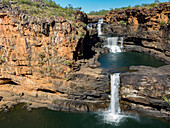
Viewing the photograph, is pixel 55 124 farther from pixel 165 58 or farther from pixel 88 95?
pixel 165 58

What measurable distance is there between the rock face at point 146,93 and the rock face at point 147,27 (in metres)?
14.5

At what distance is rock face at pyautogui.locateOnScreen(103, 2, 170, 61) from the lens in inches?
1102

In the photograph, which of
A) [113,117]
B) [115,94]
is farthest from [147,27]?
[113,117]

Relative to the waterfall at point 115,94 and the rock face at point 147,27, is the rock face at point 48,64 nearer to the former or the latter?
the waterfall at point 115,94

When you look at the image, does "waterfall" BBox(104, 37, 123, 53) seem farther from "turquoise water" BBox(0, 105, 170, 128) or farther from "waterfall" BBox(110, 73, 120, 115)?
"turquoise water" BBox(0, 105, 170, 128)

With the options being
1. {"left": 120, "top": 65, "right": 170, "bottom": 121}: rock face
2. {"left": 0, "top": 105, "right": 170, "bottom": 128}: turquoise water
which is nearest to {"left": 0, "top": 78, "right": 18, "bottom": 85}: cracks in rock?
{"left": 0, "top": 105, "right": 170, "bottom": 128}: turquoise water

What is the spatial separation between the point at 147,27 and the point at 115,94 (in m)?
22.9

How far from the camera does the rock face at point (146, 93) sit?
15.1m

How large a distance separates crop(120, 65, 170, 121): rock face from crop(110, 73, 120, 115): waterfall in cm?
53

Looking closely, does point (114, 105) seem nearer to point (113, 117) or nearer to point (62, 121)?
point (113, 117)

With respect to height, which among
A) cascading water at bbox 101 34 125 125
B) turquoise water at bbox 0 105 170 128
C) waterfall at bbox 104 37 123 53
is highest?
waterfall at bbox 104 37 123 53

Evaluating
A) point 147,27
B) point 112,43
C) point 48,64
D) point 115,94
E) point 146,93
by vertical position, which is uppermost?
point 147,27

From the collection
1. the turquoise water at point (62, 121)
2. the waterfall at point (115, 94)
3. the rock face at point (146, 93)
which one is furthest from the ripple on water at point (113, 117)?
the rock face at point (146, 93)

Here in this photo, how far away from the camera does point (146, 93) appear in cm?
1563
